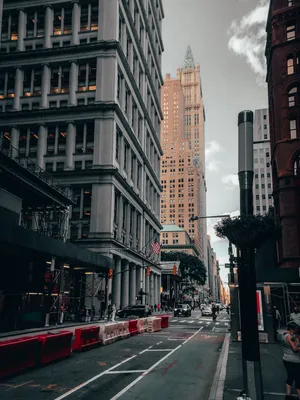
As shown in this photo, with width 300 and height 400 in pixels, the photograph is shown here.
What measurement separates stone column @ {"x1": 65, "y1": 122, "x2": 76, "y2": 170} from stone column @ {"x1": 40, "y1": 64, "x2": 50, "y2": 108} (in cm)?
529

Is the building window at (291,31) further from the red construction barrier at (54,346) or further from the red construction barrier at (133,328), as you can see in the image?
the red construction barrier at (54,346)

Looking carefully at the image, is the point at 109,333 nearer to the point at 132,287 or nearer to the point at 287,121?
the point at 287,121

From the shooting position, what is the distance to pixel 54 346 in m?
14.8

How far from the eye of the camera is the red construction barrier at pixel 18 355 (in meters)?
11.7

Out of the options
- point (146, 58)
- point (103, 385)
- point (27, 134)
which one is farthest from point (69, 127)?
point (103, 385)

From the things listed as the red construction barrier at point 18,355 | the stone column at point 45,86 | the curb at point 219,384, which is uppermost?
the stone column at point 45,86

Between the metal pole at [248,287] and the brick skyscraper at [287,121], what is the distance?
1039 inches

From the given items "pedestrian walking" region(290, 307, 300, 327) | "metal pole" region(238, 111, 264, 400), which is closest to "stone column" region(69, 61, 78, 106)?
"pedestrian walking" region(290, 307, 300, 327)

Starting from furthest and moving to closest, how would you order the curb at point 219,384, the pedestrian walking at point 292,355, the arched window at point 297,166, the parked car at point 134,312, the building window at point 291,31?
the parked car at point 134,312
the building window at point 291,31
the arched window at point 297,166
the curb at point 219,384
the pedestrian walking at point 292,355

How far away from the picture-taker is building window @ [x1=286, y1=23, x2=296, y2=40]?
126 ft

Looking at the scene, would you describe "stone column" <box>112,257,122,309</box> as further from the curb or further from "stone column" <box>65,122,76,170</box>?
the curb

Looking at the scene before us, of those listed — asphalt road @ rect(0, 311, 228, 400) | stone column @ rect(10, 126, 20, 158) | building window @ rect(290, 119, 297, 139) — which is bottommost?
asphalt road @ rect(0, 311, 228, 400)

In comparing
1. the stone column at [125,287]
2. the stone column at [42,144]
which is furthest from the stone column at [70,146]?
the stone column at [125,287]

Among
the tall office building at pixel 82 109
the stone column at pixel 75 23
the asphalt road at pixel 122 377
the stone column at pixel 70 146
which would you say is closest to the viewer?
the asphalt road at pixel 122 377
